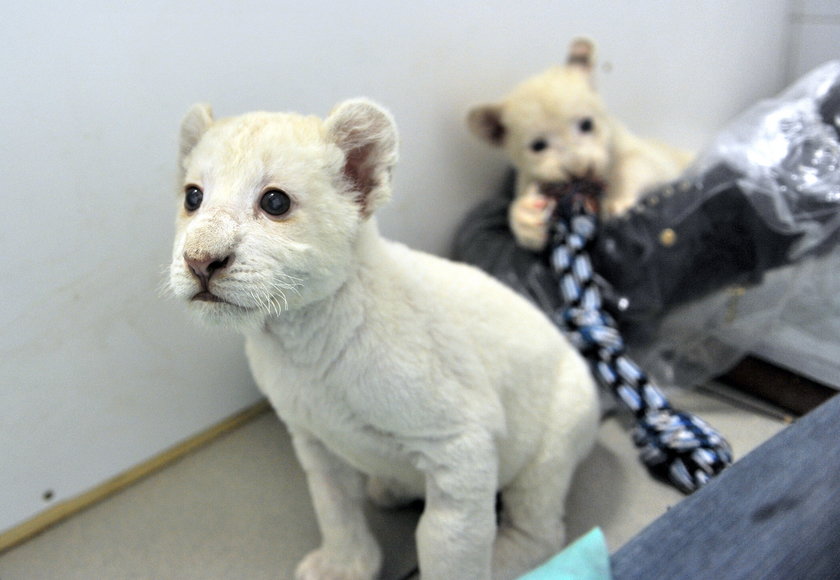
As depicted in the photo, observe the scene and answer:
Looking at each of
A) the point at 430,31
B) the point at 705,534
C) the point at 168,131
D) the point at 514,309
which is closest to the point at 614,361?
the point at 514,309

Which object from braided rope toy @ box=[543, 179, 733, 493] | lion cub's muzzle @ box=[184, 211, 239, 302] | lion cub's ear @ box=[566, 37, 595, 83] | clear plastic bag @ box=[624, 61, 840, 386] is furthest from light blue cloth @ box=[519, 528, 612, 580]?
lion cub's ear @ box=[566, 37, 595, 83]

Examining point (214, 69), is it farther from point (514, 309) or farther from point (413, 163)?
point (514, 309)

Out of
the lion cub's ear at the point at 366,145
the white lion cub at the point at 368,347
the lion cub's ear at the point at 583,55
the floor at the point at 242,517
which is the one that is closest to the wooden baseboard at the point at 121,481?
the floor at the point at 242,517

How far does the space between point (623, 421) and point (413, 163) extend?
2.13 feet

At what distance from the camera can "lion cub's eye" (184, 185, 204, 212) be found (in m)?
0.76

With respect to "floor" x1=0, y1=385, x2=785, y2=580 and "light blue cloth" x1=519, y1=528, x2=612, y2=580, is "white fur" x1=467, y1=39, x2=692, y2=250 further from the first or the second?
"light blue cloth" x1=519, y1=528, x2=612, y2=580

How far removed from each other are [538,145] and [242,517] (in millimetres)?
908

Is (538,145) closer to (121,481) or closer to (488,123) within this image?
(488,123)

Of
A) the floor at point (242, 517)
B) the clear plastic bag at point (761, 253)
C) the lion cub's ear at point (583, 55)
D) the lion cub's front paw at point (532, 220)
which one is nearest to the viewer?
the floor at point (242, 517)

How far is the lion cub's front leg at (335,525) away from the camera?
0.94 meters

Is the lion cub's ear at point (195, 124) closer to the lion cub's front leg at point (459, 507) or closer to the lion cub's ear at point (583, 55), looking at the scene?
the lion cub's front leg at point (459, 507)

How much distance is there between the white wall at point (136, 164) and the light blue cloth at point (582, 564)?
736 millimetres

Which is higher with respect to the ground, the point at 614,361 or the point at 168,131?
the point at 168,131

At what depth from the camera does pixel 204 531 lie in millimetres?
1106
